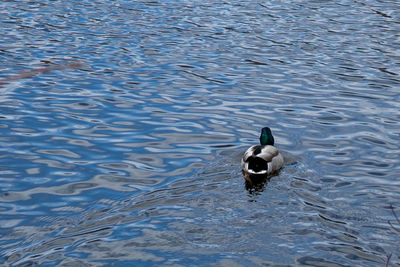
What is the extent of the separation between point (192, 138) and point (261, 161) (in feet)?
6.03

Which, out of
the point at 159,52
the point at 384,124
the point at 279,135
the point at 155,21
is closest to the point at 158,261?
the point at 279,135

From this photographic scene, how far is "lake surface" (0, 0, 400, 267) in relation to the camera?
24.3ft

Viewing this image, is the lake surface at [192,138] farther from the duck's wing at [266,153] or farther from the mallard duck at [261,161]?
the duck's wing at [266,153]

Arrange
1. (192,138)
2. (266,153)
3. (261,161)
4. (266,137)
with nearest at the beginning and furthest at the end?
1. (261,161)
2. (266,153)
3. (266,137)
4. (192,138)

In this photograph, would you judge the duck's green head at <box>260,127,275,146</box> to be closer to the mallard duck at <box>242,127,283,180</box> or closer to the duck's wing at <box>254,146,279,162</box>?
the mallard duck at <box>242,127,283,180</box>

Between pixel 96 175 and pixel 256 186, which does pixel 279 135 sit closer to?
pixel 256 186

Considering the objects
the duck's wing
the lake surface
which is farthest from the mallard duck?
the lake surface

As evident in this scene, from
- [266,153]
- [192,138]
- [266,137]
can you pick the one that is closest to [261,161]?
[266,153]

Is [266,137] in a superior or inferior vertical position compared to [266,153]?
inferior

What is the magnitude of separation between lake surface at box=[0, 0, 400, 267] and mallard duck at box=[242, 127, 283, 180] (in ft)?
0.49

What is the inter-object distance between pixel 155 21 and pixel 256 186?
11745 mm

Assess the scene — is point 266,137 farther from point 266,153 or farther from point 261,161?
point 261,161

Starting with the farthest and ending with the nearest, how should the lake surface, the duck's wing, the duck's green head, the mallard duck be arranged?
the duck's green head
the duck's wing
the mallard duck
the lake surface

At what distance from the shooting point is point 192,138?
1130 centimetres
